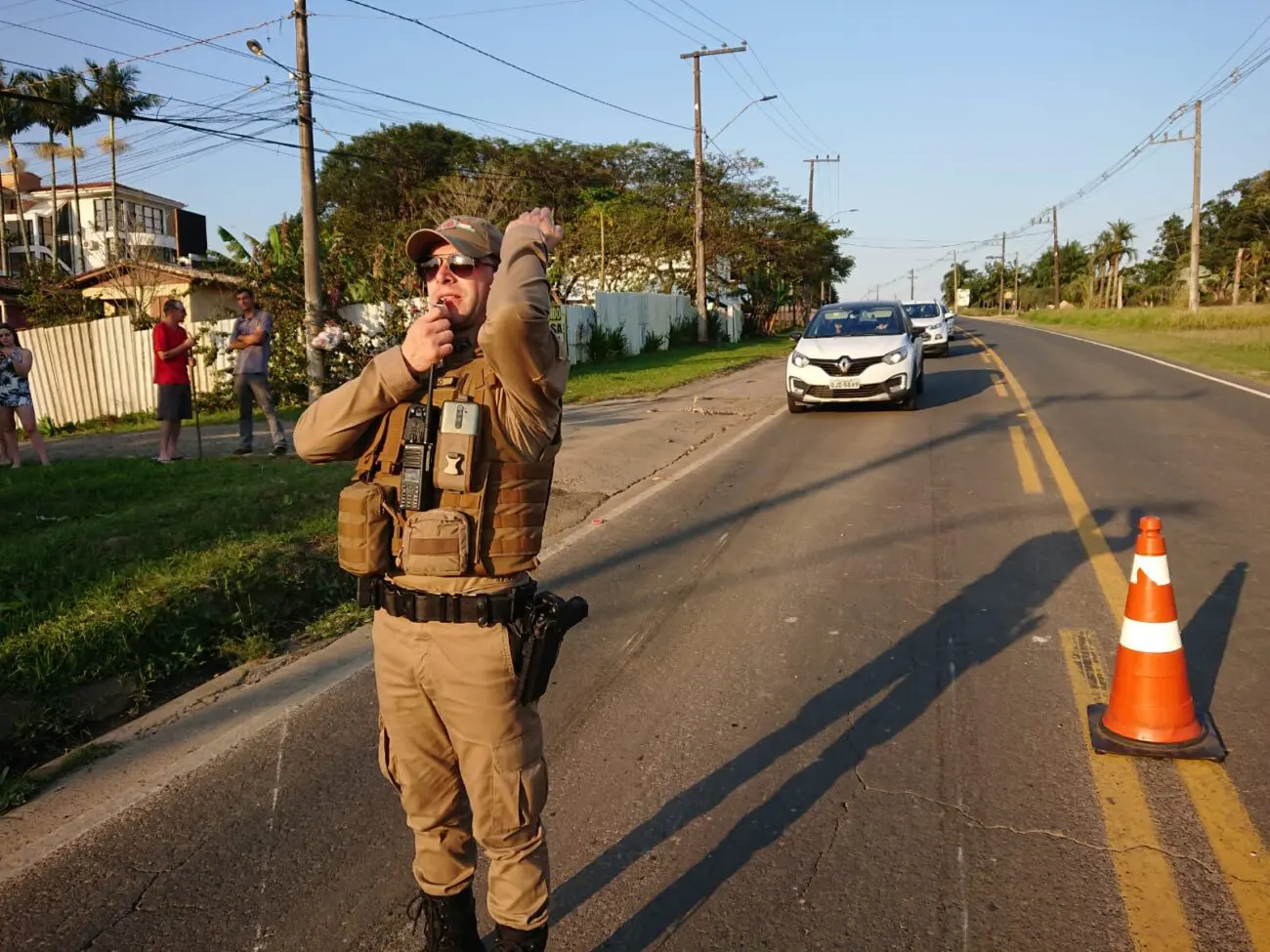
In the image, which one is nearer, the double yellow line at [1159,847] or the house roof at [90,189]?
the double yellow line at [1159,847]

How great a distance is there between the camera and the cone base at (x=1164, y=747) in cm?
364

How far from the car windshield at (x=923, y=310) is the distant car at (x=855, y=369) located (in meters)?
12.8

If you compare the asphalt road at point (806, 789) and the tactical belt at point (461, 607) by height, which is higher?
the tactical belt at point (461, 607)

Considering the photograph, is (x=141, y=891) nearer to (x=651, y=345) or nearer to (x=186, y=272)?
(x=186, y=272)

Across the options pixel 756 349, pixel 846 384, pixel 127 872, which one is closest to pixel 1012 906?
pixel 127 872

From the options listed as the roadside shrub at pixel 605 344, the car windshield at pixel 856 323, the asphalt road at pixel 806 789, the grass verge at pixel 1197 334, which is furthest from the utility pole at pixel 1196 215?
the asphalt road at pixel 806 789

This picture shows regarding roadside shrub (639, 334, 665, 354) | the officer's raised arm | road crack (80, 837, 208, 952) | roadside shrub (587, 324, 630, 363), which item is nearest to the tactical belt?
the officer's raised arm

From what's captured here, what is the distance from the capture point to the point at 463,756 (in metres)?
2.39

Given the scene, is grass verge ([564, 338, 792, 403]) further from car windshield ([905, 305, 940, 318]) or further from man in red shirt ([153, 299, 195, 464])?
man in red shirt ([153, 299, 195, 464])

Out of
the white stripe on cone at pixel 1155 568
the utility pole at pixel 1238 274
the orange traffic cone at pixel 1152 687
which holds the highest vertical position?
the utility pole at pixel 1238 274

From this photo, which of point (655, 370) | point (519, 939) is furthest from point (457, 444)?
point (655, 370)

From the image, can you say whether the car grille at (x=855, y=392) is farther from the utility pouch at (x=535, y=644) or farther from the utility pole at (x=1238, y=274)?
the utility pole at (x=1238, y=274)

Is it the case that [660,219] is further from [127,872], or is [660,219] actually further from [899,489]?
[127,872]

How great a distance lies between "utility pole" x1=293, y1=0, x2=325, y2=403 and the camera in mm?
14969
